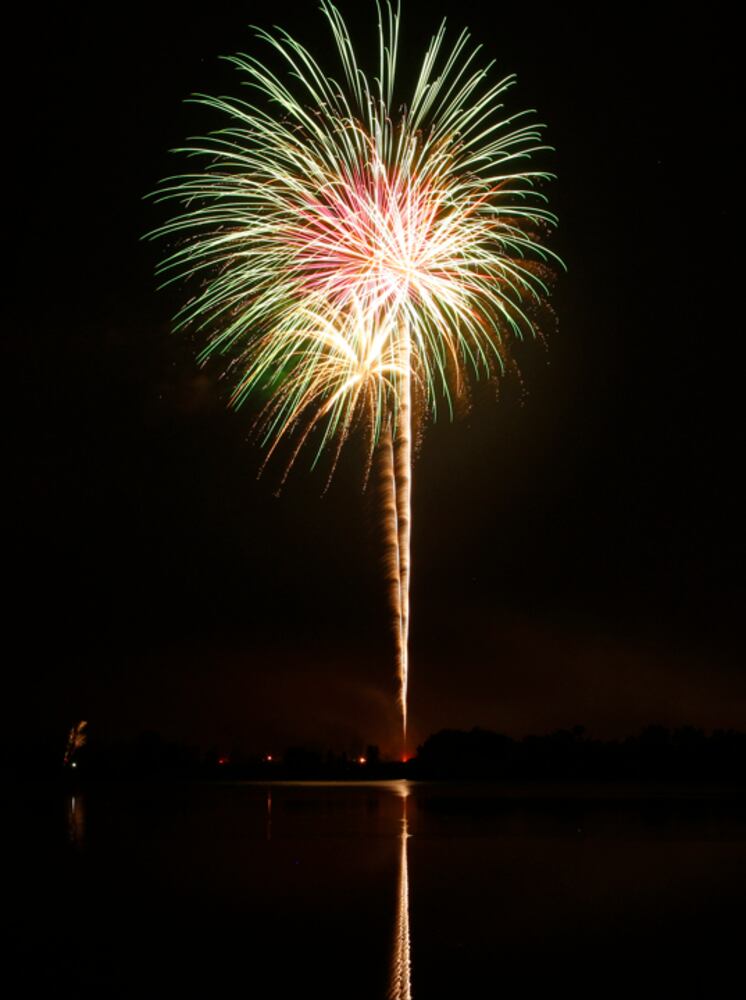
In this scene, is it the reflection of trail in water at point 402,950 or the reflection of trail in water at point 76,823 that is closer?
the reflection of trail in water at point 402,950

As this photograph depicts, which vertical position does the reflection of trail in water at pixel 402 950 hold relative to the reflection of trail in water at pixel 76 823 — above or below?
below

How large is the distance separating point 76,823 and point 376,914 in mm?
21470

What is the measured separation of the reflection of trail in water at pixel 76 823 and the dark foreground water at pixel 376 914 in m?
0.24

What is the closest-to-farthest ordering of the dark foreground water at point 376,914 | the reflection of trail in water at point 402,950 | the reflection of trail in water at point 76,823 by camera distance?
the reflection of trail in water at point 402,950 → the dark foreground water at point 376,914 → the reflection of trail in water at point 76,823

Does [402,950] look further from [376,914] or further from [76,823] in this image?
[76,823]

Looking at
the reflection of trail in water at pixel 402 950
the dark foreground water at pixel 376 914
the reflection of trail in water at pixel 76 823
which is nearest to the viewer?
the reflection of trail in water at pixel 402 950

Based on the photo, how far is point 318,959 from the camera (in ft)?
38.0

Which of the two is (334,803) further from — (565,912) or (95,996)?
(95,996)

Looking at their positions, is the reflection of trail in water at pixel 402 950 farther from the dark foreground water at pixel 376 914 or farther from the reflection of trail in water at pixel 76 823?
the reflection of trail in water at pixel 76 823

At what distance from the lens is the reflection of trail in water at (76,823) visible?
26.8 meters

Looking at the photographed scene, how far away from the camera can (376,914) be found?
1446 centimetres

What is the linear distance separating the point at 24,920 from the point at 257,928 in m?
3.27

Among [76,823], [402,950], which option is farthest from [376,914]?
[76,823]

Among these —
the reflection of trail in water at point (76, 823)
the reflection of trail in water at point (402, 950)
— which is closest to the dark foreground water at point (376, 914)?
the reflection of trail in water at point (402, 950)
